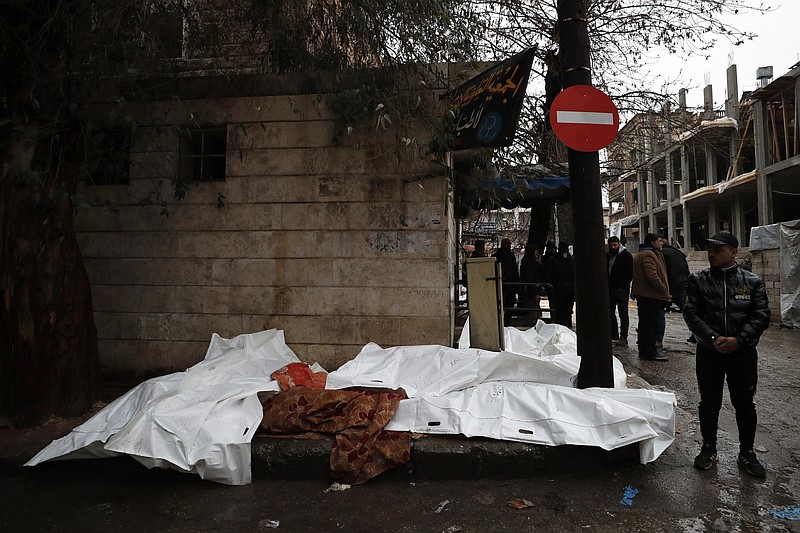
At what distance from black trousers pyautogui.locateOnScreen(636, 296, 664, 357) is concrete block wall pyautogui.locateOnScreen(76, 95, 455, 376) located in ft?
11.8

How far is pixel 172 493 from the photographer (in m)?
3.39

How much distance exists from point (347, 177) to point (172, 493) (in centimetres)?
377

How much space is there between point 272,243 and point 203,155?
154 centimetres

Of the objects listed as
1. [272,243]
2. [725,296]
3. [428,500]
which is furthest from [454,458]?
[272,243]

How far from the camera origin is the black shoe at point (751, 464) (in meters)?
3.37

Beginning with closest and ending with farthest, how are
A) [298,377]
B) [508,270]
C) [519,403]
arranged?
[519,403] < [298,377] < [508,270]

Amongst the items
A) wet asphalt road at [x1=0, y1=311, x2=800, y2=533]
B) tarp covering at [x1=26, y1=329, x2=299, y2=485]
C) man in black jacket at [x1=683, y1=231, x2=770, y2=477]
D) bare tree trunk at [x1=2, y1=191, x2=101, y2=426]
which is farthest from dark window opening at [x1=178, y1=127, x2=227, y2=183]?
man in black jacket at [x1=683, y1=231, x2=770, y2=477]

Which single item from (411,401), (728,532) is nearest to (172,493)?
(411,401)

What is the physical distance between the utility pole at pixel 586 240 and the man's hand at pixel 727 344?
801 mm

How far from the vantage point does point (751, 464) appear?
342cm

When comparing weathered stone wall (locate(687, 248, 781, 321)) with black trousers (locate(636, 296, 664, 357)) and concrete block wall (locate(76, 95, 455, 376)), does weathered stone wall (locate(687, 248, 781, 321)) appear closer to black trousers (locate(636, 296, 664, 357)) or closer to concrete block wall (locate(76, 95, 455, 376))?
black trousers (locate(636, 296, 664, 357))

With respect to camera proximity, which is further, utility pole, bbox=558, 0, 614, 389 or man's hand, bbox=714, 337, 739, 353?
utility pole, bbox=558, 0, 614, 389

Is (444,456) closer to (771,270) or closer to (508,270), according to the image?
(508,270)

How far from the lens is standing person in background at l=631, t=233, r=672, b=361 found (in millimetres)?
7141
